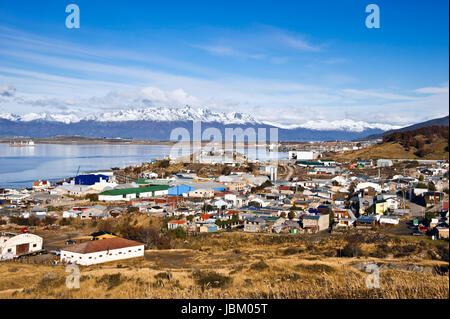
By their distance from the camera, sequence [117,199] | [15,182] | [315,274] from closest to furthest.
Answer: [315,274] < [117,199] < [15,182]

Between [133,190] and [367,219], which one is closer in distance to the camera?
[367,219]

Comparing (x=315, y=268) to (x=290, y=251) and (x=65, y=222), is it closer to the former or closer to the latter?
(x=290, y=251)

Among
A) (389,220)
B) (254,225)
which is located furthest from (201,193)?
(389,220)

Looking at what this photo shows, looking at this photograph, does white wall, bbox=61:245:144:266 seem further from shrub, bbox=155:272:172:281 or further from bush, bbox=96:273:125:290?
shrub, bbox=155:272:172:281

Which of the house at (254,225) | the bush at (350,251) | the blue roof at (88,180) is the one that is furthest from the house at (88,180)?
the bush at (350,251)
